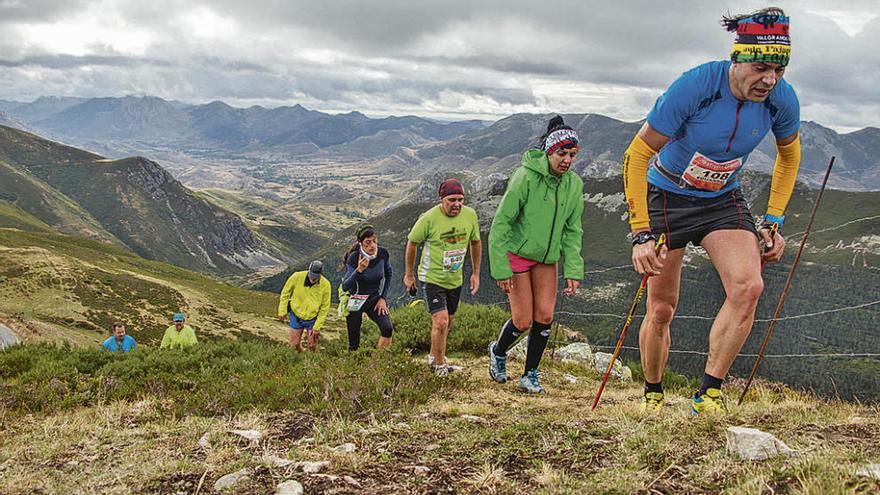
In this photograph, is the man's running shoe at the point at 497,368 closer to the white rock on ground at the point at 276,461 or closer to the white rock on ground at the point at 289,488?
the white rock on ground at the point at 276,461

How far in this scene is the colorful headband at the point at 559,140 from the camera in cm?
681

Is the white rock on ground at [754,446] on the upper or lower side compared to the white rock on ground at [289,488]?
upper

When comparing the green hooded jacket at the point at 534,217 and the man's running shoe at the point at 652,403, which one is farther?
the green hooded jacket at the point at 534,217

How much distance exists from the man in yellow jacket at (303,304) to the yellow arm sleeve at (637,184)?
9.00 meters

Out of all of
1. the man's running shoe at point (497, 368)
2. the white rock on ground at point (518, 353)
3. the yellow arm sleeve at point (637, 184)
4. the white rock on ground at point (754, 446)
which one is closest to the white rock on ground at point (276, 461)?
the white rock on ground at point (754, 446)

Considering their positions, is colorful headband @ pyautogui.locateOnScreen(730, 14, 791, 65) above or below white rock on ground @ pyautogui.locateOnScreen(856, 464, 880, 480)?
above

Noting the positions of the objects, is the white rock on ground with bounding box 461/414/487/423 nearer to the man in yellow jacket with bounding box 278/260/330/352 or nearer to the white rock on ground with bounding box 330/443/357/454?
the white rock on ground with bounding box 330/443/357/454

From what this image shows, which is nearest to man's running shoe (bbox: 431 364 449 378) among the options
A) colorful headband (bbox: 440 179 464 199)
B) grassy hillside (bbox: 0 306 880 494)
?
grassy hillside (bbox: 0 306 880 494)

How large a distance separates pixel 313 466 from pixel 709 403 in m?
3.52

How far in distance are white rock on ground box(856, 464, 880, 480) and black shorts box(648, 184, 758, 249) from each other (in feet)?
8.05

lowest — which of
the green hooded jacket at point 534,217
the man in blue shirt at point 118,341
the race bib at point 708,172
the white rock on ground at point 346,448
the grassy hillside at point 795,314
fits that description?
the grassy hillside at point 795,314

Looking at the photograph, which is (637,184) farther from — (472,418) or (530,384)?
(530,384)

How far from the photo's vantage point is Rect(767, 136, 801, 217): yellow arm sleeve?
5523 mm

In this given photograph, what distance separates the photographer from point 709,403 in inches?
205
